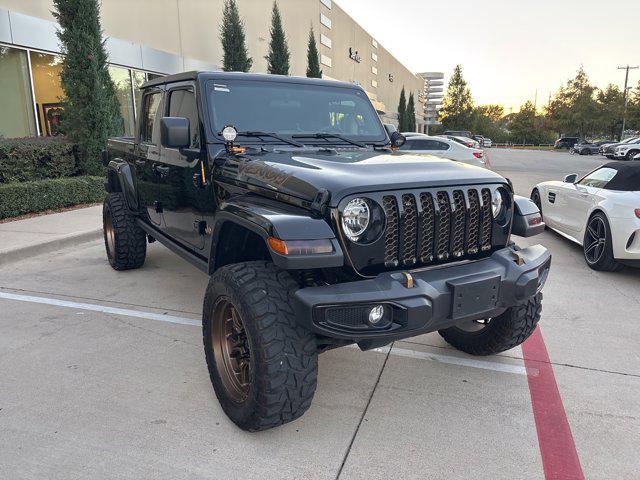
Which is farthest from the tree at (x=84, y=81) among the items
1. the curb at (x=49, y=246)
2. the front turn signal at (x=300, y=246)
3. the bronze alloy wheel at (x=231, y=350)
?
the front turn signal at (x=300, y=246)

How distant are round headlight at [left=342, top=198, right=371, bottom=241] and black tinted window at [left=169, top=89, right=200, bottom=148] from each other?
62.2 inches

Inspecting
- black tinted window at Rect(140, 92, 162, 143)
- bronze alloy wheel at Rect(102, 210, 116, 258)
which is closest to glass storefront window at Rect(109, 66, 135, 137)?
bronze alloy wheel at Rect(102, 210, 116, 258)

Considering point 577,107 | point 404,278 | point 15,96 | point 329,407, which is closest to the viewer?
point 404,278

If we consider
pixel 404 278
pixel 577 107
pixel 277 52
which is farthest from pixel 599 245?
pixel 577 107

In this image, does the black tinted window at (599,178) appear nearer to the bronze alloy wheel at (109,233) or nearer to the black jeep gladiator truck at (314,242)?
the black jeep gladiator truck at (314,242)

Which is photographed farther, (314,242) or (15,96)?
(15,96)

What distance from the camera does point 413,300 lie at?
2.34 meters

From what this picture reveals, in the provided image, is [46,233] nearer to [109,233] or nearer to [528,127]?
[109,233]

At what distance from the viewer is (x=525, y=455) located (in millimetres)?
2566

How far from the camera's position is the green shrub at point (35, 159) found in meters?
8.77

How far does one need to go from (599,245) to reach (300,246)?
4.92m

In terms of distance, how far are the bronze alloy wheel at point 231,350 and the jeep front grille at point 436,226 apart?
3.07 ft

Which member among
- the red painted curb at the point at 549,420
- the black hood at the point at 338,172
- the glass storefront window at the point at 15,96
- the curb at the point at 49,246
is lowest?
the red painted curb at the point at 549,420

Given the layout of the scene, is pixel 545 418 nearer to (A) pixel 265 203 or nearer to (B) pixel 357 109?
(A) pixel 265 203
